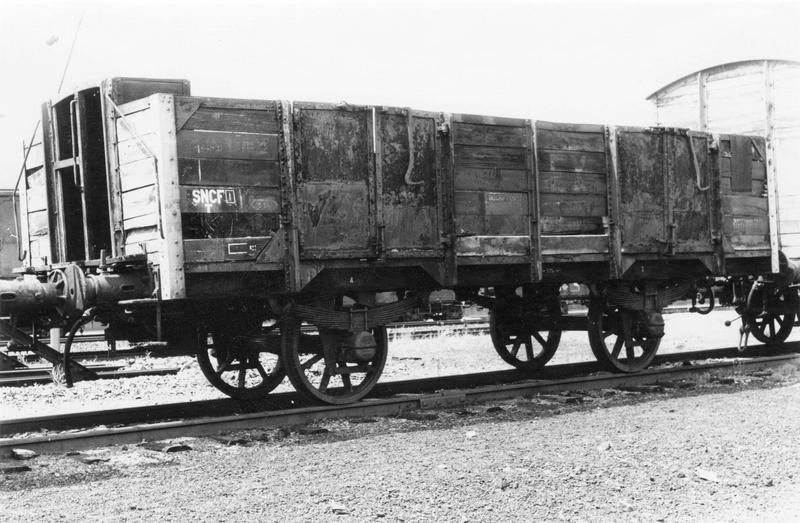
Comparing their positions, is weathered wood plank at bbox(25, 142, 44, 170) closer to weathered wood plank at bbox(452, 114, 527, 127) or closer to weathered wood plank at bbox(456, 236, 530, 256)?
weathered wood plank at bbox(452, 114, 527, 127)

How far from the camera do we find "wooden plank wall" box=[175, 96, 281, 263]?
7.23 metres

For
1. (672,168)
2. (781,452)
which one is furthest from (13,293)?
(672,168)

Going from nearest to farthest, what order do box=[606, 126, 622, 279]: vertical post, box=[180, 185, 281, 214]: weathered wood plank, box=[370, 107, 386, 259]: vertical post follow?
box=[180, 185, 281, 214]: weathered wood plank → box=[370, 107, 386, 259]: vertical post → box=[606, 126, 622, 279]: vertical post

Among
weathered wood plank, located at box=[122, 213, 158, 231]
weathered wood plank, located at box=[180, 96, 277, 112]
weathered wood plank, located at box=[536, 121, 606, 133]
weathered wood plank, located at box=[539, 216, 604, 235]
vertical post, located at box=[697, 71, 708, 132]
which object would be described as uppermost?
vertical post, located at box=[697, 71, 708, 132]

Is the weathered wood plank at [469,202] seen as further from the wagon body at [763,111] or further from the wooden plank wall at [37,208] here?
the wagon body at [763,111]

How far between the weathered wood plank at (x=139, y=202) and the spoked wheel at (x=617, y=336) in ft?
17.8

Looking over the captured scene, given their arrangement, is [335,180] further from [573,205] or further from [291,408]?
[573,205]

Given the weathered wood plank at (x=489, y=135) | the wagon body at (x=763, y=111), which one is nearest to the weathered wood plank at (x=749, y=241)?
the wagon body at (x=763, y=111)

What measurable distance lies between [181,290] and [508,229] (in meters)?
3.62

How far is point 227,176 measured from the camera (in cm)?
744

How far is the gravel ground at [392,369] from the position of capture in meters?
9.59

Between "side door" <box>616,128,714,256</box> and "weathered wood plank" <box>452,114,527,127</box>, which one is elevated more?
"weathered wood plank" <box>452,114,527,127</box>

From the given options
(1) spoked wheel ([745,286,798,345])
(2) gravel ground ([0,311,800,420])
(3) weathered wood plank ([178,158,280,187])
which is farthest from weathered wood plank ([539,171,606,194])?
(1) spoked wheel ([745,286,798,345])

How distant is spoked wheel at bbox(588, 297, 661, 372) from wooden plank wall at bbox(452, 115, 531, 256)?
1697mm
